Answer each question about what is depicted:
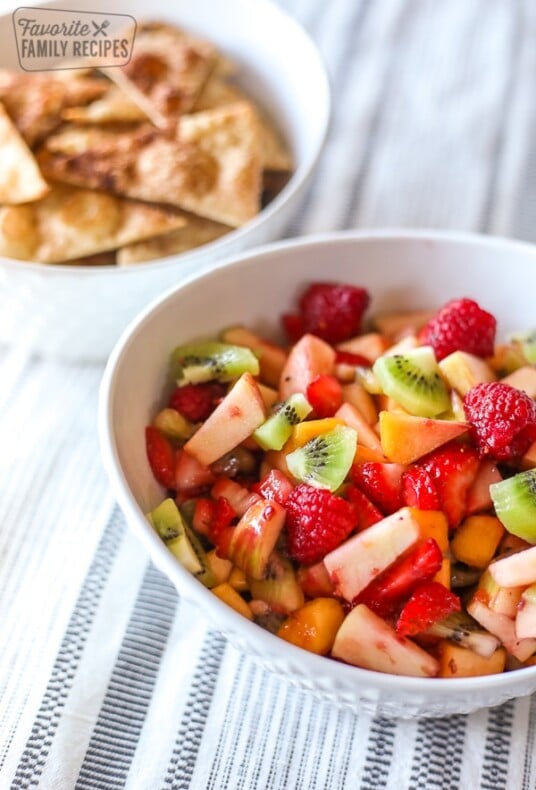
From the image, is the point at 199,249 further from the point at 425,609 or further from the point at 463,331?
the point at 425,609

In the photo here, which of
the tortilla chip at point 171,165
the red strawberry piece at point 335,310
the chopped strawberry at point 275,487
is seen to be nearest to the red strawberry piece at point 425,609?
the chopped strawberry at point 275,487

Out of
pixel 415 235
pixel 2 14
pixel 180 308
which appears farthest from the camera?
pixel 2 14

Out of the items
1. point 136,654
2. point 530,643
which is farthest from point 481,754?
point 136,654

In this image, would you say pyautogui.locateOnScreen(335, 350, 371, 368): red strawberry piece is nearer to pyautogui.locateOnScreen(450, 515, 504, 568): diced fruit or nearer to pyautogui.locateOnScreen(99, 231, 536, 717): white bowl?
pyautogui.locateOnScreen(99, 231, 536, 717): white bowl

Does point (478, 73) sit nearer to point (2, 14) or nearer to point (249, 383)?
point (2, 14)

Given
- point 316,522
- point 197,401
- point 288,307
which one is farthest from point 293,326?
point 316,522

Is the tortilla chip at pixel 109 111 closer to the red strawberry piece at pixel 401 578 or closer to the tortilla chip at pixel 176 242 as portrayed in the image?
the tortilla chip at pixel 176 242

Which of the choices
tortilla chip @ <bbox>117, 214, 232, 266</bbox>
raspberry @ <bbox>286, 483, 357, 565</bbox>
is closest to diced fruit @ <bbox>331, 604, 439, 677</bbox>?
raspberry @ <bbox>286, 483, 357, 565</bbox>

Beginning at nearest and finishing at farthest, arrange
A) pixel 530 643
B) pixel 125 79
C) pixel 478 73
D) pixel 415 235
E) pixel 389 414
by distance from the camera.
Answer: pixel 530 643, pixel 389 414, pixel 415 235, pixel 125 79, pixel 478 73
